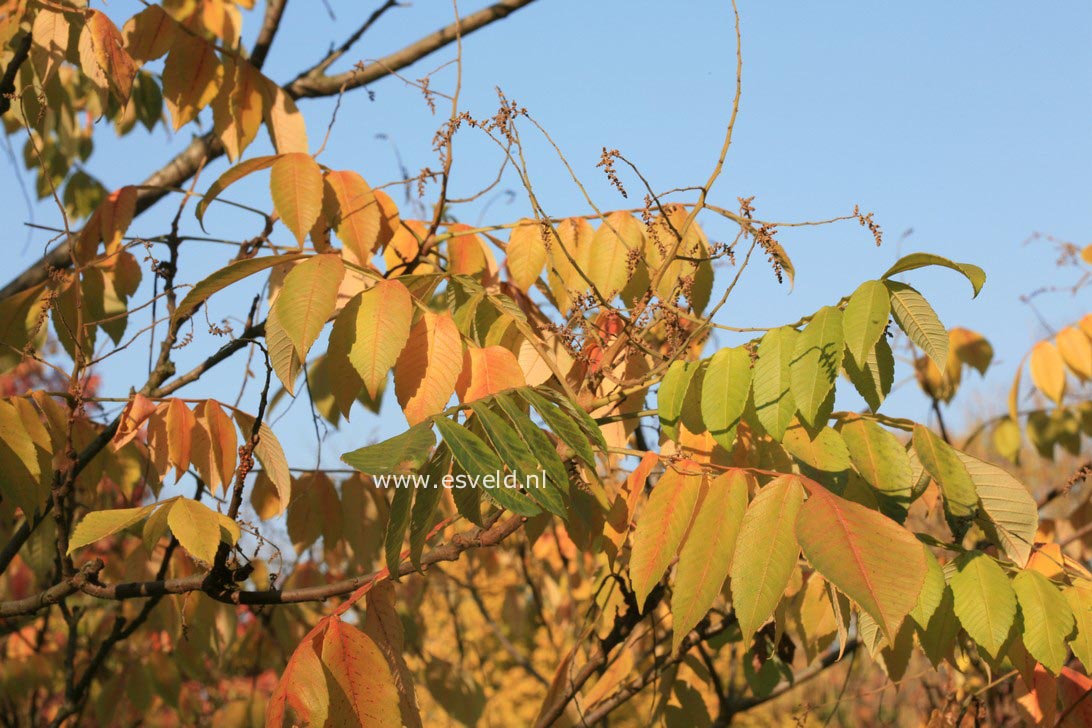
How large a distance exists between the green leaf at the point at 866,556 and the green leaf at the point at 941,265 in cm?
30

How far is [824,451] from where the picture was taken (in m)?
1.38

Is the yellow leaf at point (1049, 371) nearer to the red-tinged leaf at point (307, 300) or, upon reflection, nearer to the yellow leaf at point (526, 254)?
the yellow leaf at point (526, 254)

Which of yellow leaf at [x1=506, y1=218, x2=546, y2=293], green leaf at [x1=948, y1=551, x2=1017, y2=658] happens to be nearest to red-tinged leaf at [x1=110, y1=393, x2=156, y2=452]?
yellow leaf at [x1=506, y1=218, x2=546, y2=293]

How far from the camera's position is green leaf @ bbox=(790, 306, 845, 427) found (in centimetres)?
122

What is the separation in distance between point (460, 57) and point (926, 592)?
1.21m

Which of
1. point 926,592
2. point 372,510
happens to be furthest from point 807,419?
point 372,510

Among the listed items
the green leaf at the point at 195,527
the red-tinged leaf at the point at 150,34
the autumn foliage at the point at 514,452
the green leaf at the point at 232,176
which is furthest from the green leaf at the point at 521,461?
the red-tinged leaf at the point at 150,34

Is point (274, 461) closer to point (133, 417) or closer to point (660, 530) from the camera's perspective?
point (133, 417)

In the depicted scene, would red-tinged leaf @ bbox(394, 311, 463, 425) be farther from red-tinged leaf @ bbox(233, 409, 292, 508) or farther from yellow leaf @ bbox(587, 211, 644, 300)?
yellow leaf @ bbox(587, 211, 644, 300)

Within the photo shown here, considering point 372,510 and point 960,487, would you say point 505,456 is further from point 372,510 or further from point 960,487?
point 372,510

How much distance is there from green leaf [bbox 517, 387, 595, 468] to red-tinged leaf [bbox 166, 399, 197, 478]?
0.71 metres

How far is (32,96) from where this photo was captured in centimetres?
240

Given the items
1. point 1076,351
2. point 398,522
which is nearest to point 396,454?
point 398,522

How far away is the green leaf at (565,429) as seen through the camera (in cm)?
110
